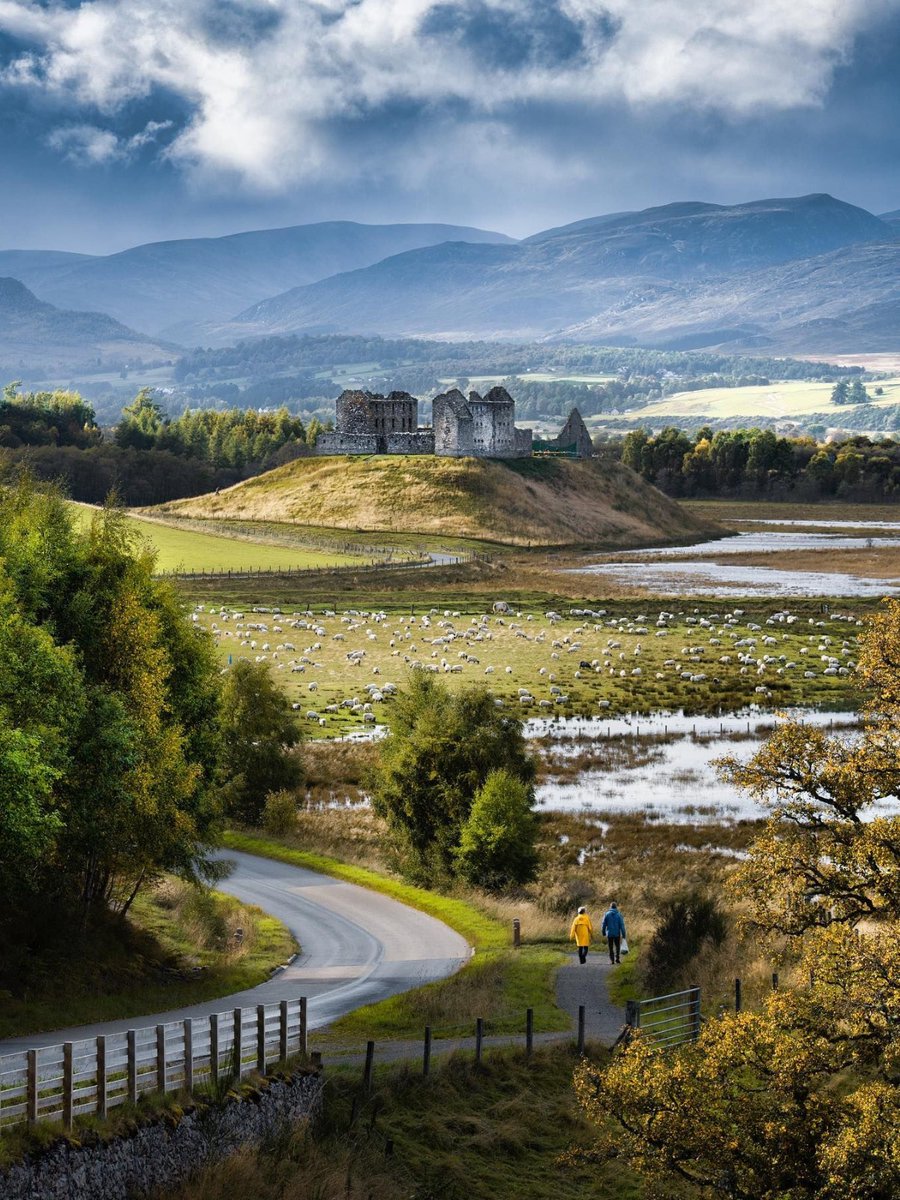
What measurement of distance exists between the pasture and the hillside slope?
170 ft

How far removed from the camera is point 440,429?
616ft

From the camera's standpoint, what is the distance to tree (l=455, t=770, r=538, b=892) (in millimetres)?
41406

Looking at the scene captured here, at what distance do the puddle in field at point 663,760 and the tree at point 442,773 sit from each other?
354 inches

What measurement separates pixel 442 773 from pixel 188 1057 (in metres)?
22.6

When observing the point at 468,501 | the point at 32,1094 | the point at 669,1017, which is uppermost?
the point at 468,501

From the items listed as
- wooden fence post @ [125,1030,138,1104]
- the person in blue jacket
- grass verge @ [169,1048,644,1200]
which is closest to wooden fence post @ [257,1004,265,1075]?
grass verge @ [169,1048,644,1200]

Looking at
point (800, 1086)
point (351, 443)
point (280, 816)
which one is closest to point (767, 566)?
point (351, 443)

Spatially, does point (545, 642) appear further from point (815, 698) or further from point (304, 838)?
point (304, 838)

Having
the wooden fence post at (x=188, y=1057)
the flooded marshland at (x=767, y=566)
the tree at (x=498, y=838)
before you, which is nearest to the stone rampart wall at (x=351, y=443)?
the flooded marshland at (x=767, y=566)

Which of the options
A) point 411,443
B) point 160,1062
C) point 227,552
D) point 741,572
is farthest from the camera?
point 411,443

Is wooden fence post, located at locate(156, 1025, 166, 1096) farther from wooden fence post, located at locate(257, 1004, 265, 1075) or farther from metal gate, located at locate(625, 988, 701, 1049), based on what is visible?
metal gate, located at locate(625, 988, 701, 1049)

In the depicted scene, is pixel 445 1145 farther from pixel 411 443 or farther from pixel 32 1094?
pixel 411 443

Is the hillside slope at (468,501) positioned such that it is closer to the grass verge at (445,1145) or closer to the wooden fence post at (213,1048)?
the grass verge at (445,1145)

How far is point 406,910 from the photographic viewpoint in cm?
3981
